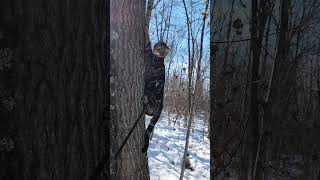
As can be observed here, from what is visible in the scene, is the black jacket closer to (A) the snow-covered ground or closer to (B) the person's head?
(B) the person's head

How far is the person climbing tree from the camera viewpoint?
10.2ft

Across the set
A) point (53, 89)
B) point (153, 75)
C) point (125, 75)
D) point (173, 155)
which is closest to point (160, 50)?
point (153, 75)

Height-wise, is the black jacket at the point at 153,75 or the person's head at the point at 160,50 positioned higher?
the person's head at the point at 160,50

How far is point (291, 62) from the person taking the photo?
1.28 metres

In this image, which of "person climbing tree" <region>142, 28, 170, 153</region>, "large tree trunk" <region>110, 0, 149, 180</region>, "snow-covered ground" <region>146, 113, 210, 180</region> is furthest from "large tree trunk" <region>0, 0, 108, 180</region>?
"snow-covered ground" <region>146, 113, 210, 180</region>

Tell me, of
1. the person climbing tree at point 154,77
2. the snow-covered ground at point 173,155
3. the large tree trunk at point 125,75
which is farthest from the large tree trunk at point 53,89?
the snow-covered ground at point 173,155

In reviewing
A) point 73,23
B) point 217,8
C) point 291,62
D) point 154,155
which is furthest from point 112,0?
point 154,155

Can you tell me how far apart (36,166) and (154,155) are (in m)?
7.15

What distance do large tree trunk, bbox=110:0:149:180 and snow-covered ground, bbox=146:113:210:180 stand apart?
334 centimetres

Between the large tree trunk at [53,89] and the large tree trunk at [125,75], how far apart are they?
6.47ft

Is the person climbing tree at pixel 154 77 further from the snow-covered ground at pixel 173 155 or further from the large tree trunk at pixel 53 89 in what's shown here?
the snow-covered ground at pixel 173 155

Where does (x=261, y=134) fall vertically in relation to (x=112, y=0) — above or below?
below

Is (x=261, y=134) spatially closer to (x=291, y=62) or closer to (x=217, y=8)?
(x=291, y=62)

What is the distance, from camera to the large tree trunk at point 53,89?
2.49 ft
